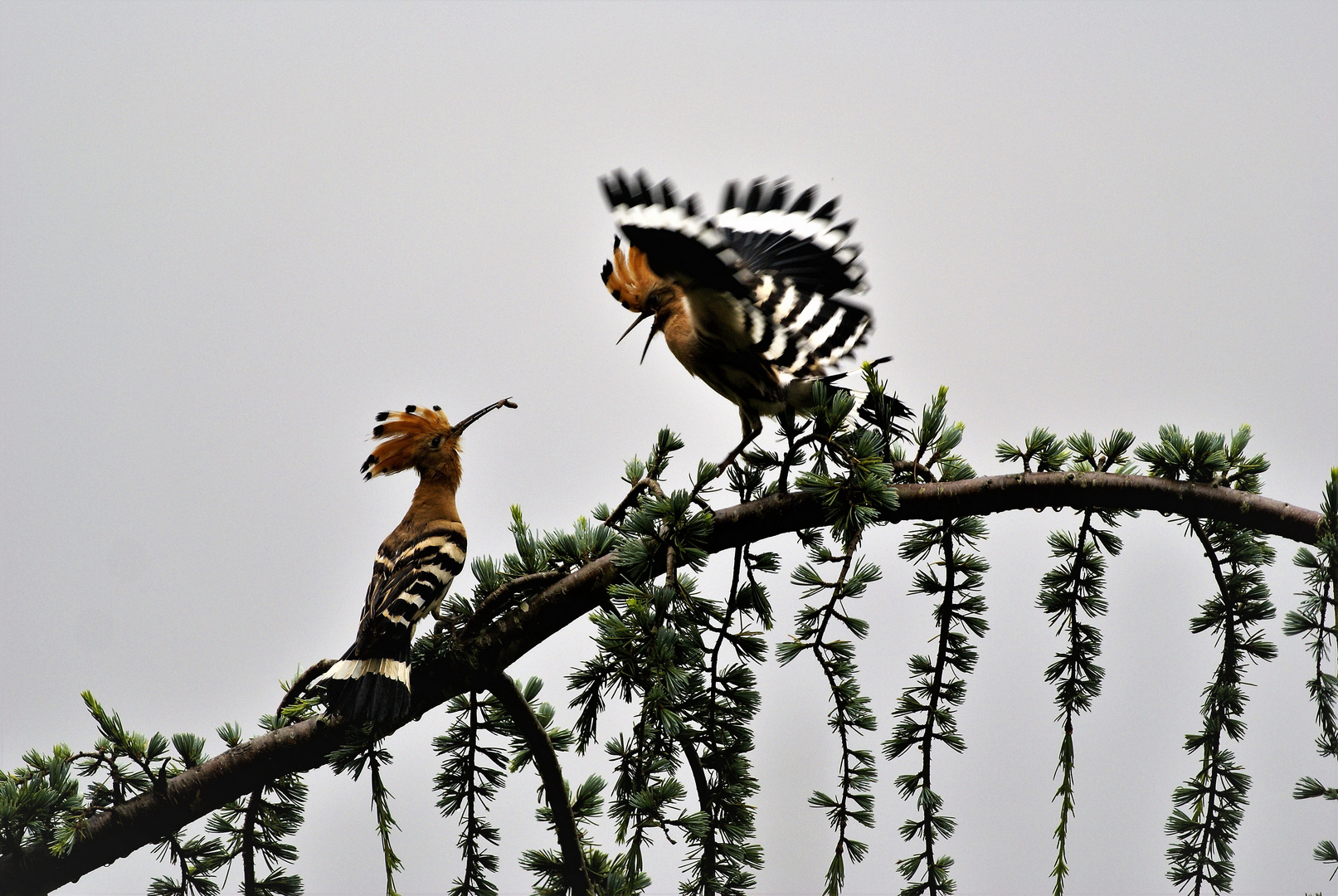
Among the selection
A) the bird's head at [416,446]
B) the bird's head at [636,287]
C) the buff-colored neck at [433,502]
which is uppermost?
the bird's head at [636,287]

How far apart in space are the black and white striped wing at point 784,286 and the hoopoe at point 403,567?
0.92ft

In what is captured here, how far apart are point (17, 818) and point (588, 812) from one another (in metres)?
0.50

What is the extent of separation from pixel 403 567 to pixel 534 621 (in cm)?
23

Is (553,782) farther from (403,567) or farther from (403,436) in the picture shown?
(403,436)

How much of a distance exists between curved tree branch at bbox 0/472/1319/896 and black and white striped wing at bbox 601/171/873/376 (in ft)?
0.54

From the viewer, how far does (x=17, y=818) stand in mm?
875

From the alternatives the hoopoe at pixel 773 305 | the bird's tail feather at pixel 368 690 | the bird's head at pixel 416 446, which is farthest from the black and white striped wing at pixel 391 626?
the hoopoe at pixel 773 305

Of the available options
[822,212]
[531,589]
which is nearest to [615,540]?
[531,589]

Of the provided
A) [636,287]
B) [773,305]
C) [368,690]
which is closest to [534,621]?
[368,690]

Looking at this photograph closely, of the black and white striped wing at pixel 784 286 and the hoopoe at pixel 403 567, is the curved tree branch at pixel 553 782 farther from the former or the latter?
the black and white striped wing at pixel 784 286

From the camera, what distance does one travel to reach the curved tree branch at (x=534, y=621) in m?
0.82

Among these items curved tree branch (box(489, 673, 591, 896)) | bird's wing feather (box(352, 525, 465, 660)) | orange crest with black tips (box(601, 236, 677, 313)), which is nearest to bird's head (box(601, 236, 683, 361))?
orange crest with black tips (box(601, 236, 677, 313))

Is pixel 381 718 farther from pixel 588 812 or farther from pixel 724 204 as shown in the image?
pixel 724 204

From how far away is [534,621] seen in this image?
0.85 metres
